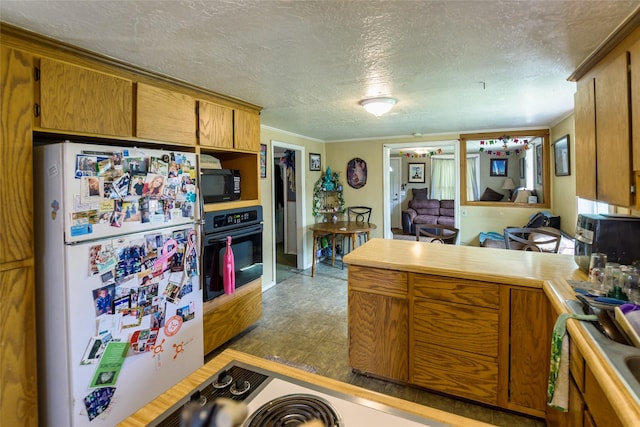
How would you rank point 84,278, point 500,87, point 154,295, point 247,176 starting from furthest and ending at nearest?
1. point 247,176
2. point 500,87
3. point 154,295
4. point 84,278

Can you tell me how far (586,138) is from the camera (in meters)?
1.95

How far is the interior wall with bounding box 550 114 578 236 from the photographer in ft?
11.9

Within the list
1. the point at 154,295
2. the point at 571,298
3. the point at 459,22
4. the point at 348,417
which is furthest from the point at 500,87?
the point at 154,295

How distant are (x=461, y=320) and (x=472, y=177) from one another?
7538 mm

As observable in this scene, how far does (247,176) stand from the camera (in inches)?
126

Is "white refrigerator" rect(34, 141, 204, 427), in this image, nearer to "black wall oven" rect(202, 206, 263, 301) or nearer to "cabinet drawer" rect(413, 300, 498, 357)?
"black wall oven" rect(202, 206, 263, 301)

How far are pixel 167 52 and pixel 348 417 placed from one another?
6.46 ft

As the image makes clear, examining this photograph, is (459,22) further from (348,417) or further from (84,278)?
(84,278)

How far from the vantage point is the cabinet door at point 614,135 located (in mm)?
1454

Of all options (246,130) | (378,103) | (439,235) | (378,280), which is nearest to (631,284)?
(378,280)

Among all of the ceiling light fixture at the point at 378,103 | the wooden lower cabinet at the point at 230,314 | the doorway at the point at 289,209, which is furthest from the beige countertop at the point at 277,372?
the doorway at the point at 289,209

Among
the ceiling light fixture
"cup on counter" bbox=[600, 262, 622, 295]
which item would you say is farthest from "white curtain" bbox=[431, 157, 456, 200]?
"cup on counter" bbox=[600, 262, 622, 295]

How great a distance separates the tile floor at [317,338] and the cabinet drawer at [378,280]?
2.27 ft

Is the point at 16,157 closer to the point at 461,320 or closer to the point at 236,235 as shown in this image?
the point at 236,235
